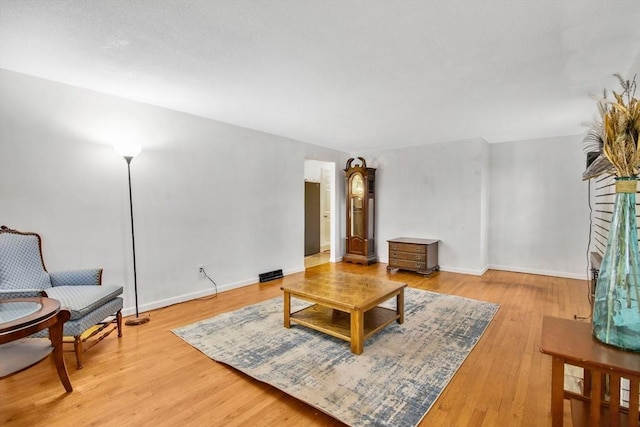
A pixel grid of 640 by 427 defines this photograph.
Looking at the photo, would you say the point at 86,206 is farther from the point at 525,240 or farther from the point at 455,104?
the point at 525,240

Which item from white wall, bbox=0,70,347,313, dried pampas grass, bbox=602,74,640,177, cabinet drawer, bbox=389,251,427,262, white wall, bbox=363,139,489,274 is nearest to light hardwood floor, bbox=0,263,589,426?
white wall, bbox=0,70,347,313

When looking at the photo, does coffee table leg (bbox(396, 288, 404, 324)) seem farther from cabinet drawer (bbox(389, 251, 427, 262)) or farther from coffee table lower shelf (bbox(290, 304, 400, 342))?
cabinet drawer (bbox(389, 251, 427, 262))

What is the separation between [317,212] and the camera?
24.0 feet

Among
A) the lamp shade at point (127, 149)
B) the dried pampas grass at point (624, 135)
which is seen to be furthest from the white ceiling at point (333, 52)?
the dried pampas grass at point (624, 135)

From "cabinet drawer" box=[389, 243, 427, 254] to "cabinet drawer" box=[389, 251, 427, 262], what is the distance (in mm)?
52

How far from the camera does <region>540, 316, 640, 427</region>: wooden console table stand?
1.03m

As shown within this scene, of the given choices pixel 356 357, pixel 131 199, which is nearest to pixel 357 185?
pixel 131 199

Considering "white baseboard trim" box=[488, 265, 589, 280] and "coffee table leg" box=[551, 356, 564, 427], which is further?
"white baseboard trim" box=[488, 265, 589, 280]

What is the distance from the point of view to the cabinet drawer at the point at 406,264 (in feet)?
16.7

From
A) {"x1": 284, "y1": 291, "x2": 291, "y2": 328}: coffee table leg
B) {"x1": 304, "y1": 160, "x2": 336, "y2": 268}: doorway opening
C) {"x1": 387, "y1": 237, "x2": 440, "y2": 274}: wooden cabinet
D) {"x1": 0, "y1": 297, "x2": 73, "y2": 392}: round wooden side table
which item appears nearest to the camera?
{"x1": 0, "y1": 297, "x2": 73, "y2": 392}: round wooden side table

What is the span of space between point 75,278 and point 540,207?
6277mm

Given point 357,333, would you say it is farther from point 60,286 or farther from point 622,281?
A: point 60,286

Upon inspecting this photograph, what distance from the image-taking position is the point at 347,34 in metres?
1.94

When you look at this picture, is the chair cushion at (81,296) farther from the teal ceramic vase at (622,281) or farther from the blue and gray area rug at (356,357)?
the teal ceramic vase at (622,281)
